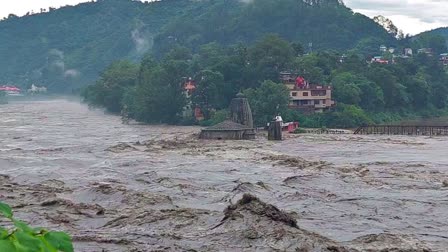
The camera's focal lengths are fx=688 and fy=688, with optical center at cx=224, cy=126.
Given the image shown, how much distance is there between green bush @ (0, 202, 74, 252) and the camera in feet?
7.81

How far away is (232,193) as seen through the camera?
20.6 metres

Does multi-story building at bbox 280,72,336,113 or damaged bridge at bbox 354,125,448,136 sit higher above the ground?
multi-story building at bbox 280,72,336,113

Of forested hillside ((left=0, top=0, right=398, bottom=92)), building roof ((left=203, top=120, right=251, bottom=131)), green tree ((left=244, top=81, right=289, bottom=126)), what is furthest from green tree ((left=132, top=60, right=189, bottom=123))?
forested hillside ((left=0, top=0, right=398, bottom=92))

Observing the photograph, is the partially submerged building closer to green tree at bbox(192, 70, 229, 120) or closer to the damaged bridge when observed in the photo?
the damaged bridge

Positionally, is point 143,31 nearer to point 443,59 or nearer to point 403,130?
point 443,59

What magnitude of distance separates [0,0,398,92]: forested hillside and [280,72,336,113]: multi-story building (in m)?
45.0

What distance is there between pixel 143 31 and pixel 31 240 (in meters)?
160

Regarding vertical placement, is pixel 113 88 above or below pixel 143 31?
below

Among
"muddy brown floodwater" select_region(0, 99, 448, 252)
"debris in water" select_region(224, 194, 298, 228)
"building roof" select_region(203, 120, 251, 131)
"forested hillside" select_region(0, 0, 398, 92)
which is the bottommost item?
→ "muddy brown floodwater" select_region(0, 99, 448, 252)

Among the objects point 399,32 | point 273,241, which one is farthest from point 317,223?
point 399,32

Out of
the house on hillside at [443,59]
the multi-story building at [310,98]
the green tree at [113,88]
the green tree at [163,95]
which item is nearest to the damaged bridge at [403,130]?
the multi-story building at [310,98]

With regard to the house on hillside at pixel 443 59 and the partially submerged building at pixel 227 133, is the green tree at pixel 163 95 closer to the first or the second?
the partially submerged building at pixel 227 133

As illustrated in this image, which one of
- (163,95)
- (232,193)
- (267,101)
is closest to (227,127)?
(267,101)

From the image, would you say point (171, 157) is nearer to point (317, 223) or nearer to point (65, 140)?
point (65, 140)
